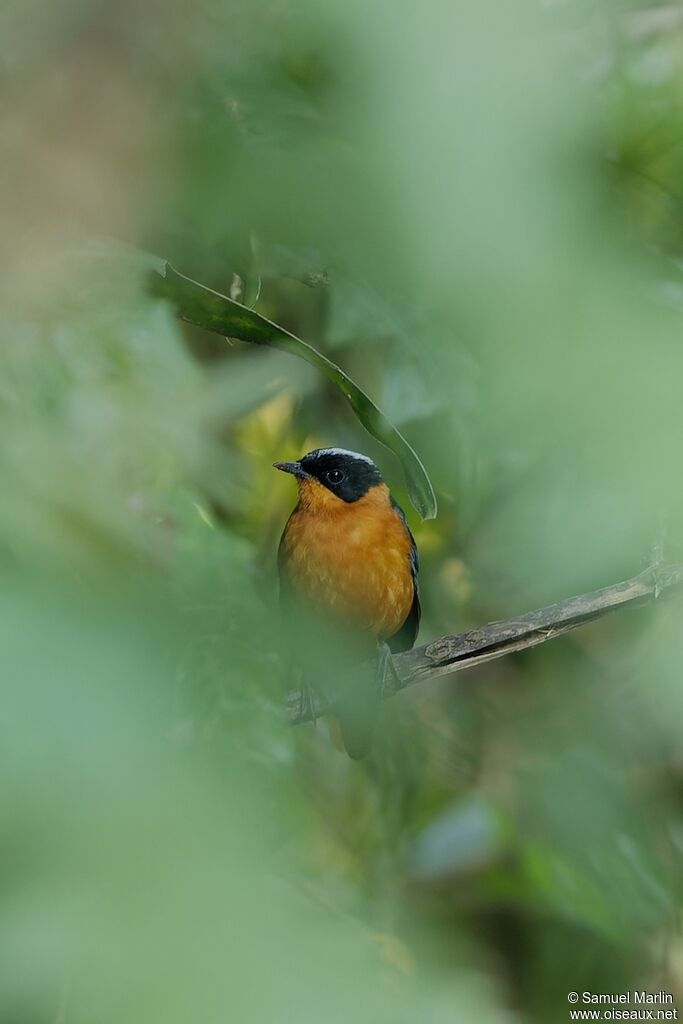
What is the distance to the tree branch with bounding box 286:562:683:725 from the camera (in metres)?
1.37

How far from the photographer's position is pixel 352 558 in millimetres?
2688

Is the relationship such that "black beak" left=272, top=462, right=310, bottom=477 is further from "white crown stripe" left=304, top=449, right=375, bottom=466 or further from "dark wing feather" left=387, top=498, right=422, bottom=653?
"dark wing feather" left=387, top=498, right=422, bottom=653

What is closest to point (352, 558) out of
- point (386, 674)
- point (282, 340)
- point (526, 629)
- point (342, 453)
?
point (342, 453)

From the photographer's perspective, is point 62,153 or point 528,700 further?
point 528,700

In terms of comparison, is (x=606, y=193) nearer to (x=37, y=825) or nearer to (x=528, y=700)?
(x=37, y=825)

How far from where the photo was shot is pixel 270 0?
810 mm

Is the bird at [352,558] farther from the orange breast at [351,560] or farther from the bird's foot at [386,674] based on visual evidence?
the bird's foot at [386,674]

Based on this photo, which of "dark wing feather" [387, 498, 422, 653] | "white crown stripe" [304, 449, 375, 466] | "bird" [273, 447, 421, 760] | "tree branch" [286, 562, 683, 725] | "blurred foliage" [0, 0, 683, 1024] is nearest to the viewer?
"blurred foliage" [0, 0, 683, 1024]

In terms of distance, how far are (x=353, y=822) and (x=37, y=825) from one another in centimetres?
290

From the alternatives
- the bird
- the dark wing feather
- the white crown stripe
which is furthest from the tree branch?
the white crown stripe

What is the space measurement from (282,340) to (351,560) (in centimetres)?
174

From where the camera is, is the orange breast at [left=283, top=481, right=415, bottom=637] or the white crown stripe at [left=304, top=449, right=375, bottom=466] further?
the white crown stripe at [left=304, top=449, right=375, bottom=466]

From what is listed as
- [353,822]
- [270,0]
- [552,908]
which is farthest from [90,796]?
[353,822]

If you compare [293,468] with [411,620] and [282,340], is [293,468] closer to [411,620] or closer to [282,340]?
[411,620]
